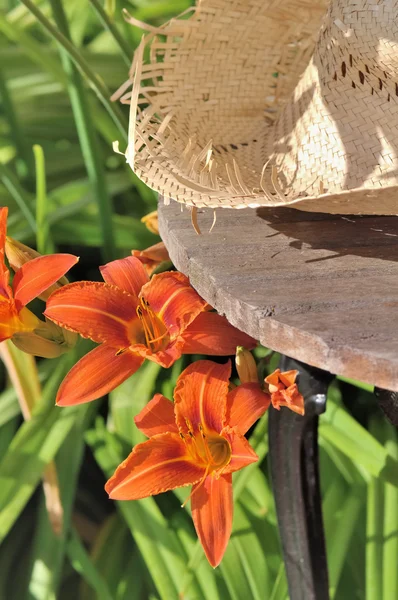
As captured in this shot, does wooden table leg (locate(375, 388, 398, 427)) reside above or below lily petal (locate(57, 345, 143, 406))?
below

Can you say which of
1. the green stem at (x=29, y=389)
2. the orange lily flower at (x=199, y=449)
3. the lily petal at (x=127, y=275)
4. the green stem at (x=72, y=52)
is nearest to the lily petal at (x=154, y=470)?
the orange lily flower at (x=199, y=449)

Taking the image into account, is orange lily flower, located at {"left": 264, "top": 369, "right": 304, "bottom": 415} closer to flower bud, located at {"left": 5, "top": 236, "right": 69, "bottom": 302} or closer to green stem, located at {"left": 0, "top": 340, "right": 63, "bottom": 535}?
flower bud, located at {"left": 5, "top": 236, "right": 69, "bottom": 302}

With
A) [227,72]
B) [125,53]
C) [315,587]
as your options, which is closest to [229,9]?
[227,72]

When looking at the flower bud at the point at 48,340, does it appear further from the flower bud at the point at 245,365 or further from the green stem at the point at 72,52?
the green stem at the point at 72,52

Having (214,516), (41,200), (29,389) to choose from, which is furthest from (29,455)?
(214,516)

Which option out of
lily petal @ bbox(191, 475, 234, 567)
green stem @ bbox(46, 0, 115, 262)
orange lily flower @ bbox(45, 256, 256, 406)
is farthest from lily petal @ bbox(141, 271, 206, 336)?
green stem @ bbox(46, 0, 115, 262)

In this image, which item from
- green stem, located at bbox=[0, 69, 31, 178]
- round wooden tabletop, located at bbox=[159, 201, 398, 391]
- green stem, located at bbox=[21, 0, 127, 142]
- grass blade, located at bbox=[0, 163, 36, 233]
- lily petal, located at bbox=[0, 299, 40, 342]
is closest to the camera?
round wooden tabletop, located at bbox=[159, 201, 398, 391]
